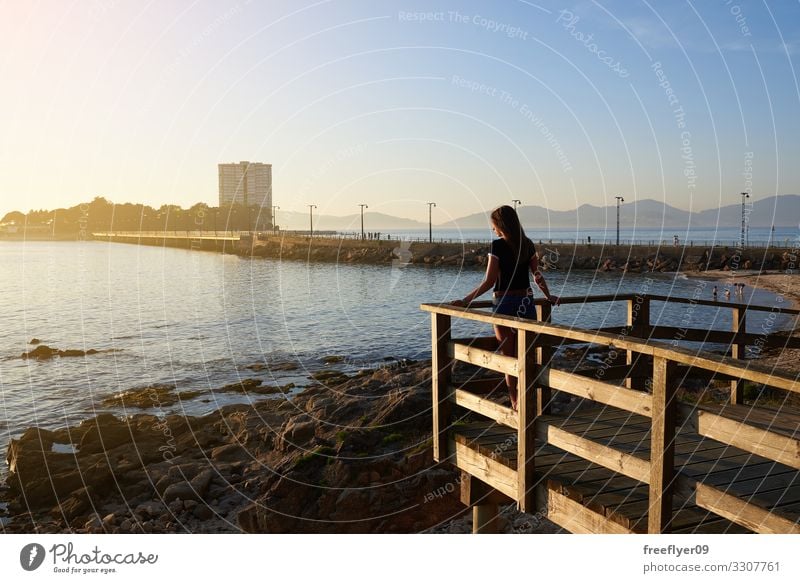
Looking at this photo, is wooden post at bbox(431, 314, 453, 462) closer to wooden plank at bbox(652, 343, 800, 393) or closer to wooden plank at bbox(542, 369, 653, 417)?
wooden plank at bbox(542, 369, 653, 417)

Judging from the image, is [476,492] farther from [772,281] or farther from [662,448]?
[772,281]

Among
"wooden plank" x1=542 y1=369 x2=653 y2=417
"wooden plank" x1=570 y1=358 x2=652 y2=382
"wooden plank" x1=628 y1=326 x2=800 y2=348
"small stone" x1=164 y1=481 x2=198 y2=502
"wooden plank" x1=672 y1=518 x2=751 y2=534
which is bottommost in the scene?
"small stone" x1=164 y1=481 x2=198 y2=502

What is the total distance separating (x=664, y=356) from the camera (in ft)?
14.3

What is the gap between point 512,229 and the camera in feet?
23.0

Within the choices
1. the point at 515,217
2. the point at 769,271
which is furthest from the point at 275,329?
the point at 769,271

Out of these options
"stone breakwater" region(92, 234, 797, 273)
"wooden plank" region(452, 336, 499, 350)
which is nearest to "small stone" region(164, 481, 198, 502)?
"wooden plank" region(452, 336, 499, 350)

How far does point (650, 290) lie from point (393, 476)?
2149 inches

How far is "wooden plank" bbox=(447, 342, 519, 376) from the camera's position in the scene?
621 cm

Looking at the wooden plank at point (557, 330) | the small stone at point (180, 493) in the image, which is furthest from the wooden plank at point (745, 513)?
the small stone at point (180, 493)

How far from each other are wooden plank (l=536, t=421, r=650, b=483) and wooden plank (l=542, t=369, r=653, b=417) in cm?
37

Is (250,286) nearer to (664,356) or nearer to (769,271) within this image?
(769,271)

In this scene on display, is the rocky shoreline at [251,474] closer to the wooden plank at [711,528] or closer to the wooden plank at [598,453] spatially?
the wooden plank at [598,453]

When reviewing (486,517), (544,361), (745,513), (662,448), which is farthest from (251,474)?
(745,513)
